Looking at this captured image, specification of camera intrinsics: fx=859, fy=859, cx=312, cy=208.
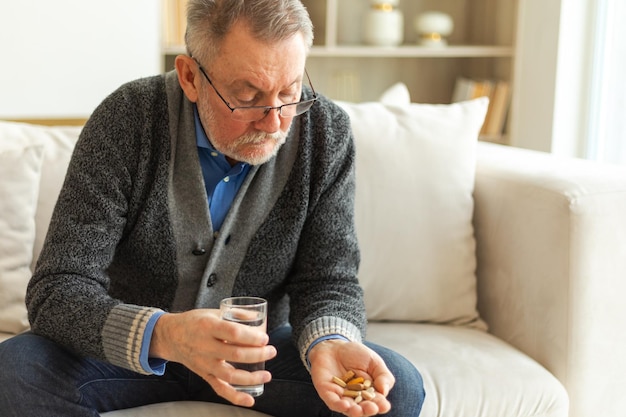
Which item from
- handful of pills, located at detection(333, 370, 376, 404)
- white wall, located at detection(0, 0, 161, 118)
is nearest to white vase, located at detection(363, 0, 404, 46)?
white wall, located at detection(0, 0, 161, 118)

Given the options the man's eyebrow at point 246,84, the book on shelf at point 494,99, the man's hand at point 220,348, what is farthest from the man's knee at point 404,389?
the book on shelf at point 494,99

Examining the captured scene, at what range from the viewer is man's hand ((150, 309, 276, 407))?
1.19 m

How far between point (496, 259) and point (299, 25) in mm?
768

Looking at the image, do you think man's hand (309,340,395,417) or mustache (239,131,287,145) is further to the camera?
mustache (239,131,287,145)

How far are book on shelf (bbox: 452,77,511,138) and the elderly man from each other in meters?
2.05

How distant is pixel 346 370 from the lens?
1349 millimetres

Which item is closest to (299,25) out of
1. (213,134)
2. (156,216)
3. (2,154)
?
(213,134)

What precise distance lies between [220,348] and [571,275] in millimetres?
813

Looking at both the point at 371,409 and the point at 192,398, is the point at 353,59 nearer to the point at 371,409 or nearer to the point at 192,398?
the point at 192,398

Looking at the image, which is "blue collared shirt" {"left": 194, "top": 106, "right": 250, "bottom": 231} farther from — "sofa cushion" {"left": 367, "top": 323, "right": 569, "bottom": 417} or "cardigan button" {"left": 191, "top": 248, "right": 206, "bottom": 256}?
"sofa cushion" {"left": 367, "top": 323, "right": 569, "bottom": 417}

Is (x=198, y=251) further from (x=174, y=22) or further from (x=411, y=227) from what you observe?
(x=174, y=22)

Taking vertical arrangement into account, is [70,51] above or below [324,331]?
above

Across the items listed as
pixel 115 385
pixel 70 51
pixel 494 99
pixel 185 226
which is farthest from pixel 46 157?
pixel 494 99

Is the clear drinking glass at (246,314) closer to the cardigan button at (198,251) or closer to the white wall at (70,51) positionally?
the cardigan button at (198,251)
